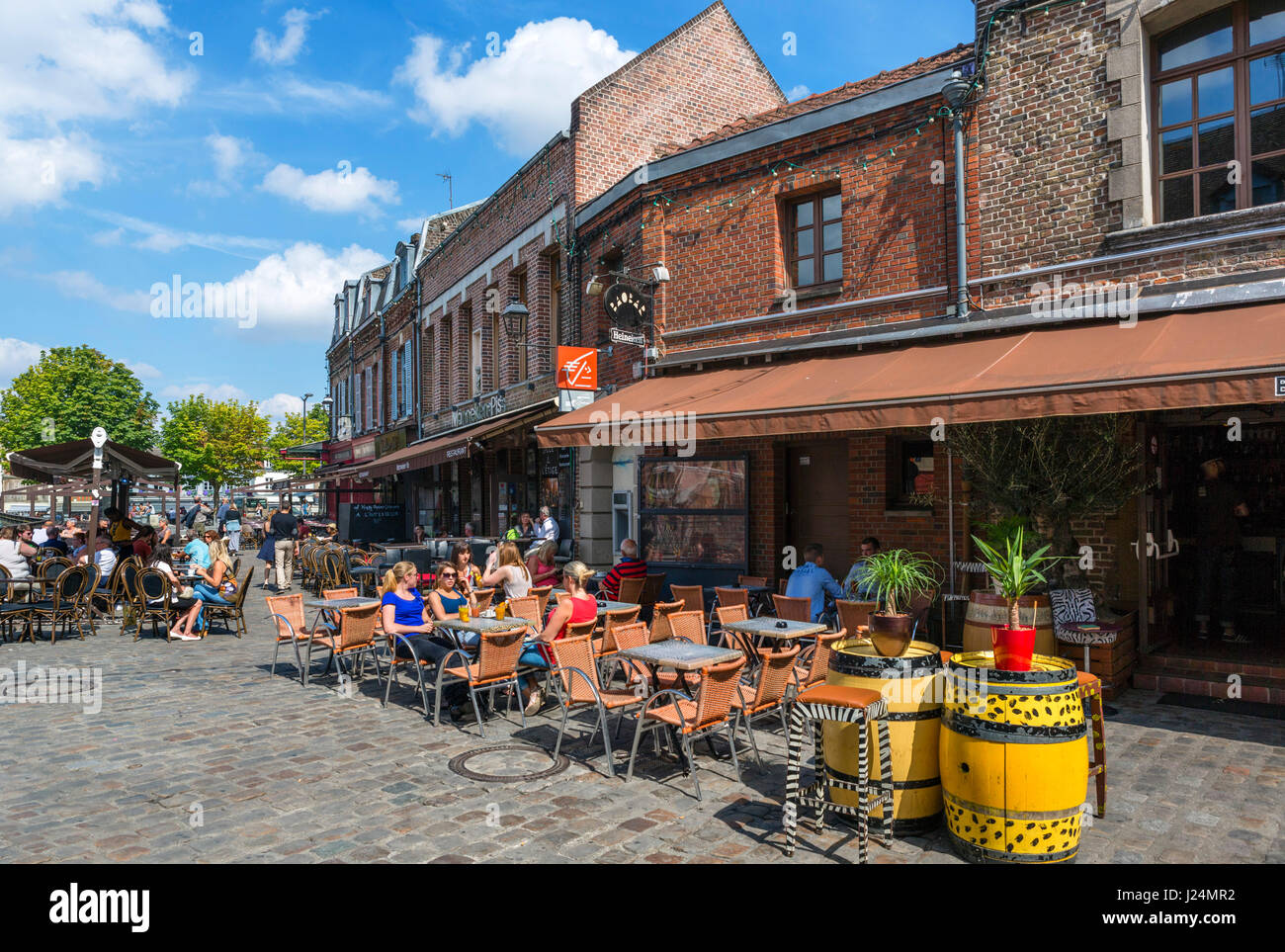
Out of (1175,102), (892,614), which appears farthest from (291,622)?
(1175,102)

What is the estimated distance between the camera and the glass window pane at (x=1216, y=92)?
7.19m

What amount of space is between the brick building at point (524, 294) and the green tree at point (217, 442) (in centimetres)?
2800

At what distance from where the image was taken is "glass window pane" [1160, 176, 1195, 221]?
7.30 metres

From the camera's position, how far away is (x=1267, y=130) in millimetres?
6973

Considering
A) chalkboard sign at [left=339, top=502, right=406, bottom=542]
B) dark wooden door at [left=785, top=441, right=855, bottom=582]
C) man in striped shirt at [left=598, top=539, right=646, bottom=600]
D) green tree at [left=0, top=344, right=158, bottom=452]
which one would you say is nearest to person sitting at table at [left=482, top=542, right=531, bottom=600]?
man in striped shirt at [left=598, top=539, right=646, bottom=600]

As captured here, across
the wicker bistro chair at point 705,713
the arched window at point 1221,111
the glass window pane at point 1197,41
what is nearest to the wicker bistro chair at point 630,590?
the wicker bistro chair at point 705,713

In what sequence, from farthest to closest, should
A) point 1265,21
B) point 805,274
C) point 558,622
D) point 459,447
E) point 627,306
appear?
point 459,447 → point 627,306 → point 805,274 → point 1265,21 → point 558,622

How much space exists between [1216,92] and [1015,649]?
6.43 meters

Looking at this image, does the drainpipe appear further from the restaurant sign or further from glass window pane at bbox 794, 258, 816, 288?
the restaurant sign

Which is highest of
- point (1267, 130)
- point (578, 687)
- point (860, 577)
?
point (1267, 130)

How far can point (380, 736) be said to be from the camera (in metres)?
6.17

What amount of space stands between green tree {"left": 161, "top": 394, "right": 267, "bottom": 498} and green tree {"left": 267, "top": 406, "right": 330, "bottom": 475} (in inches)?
126

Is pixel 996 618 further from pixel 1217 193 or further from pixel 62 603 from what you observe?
pixel 62 603
